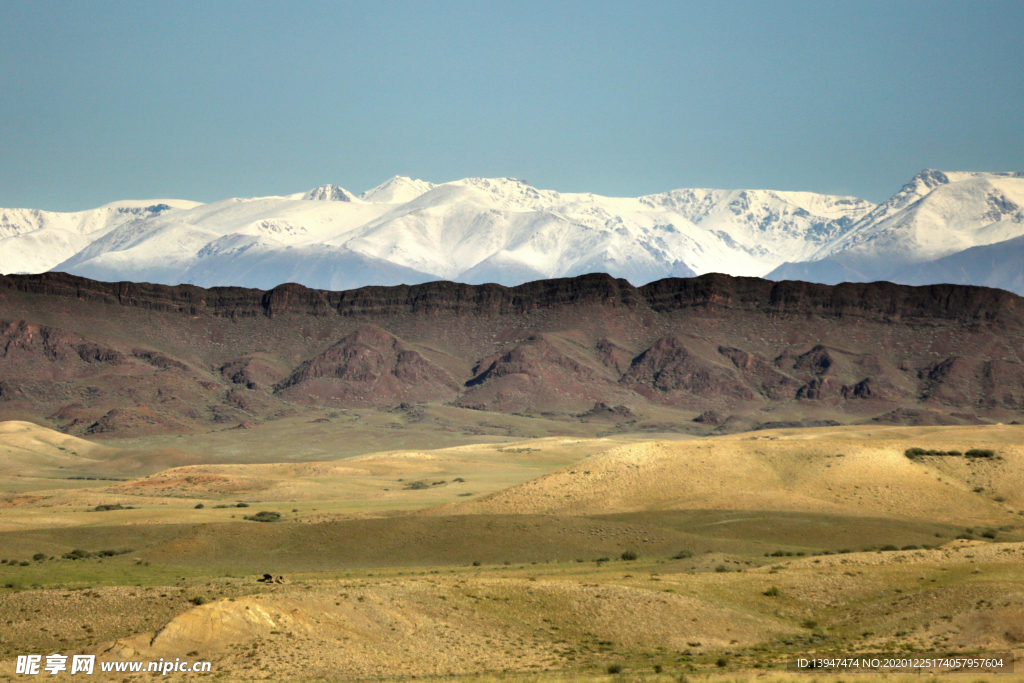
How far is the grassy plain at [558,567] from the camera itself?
35531mm

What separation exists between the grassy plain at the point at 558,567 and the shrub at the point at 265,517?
4.81 ft

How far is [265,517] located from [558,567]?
95.4ft

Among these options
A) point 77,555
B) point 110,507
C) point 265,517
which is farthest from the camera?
point 110,507

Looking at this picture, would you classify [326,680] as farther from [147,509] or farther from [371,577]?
[147,509]

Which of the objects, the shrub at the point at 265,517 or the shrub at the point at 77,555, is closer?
the shrub at the point at 77,555

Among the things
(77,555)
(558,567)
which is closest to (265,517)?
(77,555)

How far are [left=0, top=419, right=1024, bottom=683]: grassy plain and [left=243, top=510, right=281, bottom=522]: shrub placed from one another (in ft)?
4.81

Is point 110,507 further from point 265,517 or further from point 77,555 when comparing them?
point 77,555

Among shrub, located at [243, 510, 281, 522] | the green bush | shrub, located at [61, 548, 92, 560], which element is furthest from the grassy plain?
shrub, located at [243, 510, 281, 522]

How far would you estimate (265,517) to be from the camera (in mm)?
77312

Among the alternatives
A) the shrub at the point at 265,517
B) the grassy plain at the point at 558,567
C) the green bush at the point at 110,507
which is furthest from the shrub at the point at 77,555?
the green bush at the point at 110,507

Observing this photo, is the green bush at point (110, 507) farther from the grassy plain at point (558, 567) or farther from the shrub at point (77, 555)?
the shrub at point (77, 555)

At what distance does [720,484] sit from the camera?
76500mm

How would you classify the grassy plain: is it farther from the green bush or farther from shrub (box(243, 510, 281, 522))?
shrub (box(243, 510, 281, 522))
